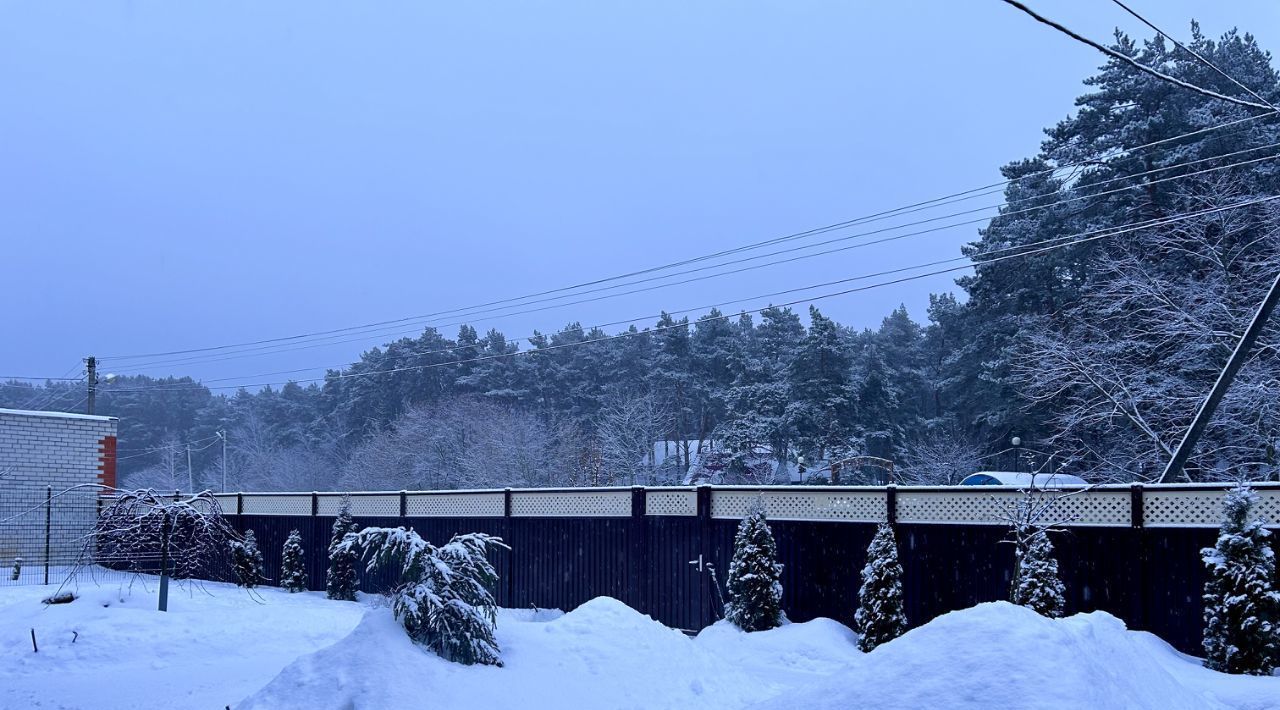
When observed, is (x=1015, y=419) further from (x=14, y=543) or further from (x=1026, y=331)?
(x=14, y=543)

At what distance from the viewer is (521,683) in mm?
7465

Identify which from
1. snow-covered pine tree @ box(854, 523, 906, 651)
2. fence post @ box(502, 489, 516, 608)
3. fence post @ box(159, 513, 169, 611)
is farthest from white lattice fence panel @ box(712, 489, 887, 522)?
fence post @ box(159, 513, 169, 611)

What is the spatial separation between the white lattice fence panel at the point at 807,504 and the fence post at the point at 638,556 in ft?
4.10

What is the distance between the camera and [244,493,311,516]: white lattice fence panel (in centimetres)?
1984

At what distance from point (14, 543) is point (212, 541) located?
30.7 feet

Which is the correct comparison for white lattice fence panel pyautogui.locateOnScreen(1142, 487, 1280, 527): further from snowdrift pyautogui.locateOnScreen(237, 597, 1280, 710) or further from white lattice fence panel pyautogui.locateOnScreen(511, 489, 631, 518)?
white lattice fence panel pyautogui.locateOnScreen(511, 489, 631, 518)

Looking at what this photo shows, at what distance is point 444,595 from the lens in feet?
26.1

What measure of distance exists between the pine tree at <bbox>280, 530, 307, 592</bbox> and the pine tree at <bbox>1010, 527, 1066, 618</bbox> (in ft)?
43.8

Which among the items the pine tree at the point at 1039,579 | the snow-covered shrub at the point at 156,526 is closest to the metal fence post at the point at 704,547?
the pine tree at the point at 1039,579

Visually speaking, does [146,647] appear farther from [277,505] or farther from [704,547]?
[277,505]

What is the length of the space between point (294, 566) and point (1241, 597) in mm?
15712

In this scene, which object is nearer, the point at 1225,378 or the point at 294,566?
the point at 1225,378

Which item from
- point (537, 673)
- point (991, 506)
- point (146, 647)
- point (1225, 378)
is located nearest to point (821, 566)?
point (991, 506)

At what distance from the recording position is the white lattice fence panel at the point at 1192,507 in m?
10.0
